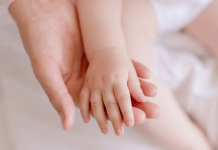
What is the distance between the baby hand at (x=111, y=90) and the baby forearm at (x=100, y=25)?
38 mm

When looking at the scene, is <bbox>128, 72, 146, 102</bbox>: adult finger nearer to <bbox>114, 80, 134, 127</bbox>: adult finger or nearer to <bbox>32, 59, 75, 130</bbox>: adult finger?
<bbox>114, 80, 134, 127</bbox>: adult finger

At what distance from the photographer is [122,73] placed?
45cm

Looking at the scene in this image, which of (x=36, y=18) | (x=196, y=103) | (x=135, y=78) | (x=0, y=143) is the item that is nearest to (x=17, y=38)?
(x=36, y=18)

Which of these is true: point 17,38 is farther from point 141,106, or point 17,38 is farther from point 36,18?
point 141,106

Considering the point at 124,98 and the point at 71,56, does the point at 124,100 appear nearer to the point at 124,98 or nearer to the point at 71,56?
the point at 124,98

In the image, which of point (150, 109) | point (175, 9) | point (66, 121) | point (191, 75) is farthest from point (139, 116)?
point (175, 9)

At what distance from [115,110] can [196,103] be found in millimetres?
332

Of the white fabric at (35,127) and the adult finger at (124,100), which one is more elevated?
the adult finger at (124,100)

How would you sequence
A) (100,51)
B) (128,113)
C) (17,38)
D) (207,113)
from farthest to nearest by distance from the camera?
(17,38)
(207,113)
(100,51)
(128,113)

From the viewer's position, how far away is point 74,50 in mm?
557

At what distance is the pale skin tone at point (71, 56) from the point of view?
47cm

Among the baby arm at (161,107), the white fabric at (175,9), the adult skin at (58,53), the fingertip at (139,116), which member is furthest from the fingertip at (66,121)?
the white fabric at (175,9)

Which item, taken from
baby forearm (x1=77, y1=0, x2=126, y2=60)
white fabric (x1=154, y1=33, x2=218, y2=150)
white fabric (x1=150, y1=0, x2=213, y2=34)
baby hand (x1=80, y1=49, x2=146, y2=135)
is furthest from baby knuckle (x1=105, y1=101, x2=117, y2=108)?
white fabric (x1=150, y1=0, x2=213, y2=34)

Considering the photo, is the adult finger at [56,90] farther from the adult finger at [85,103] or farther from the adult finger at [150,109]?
the adult finger at [150,109]
